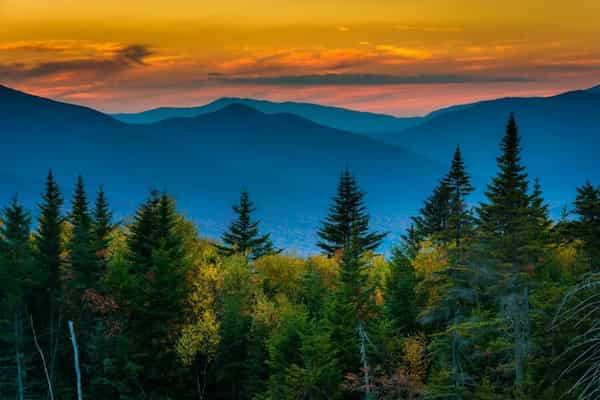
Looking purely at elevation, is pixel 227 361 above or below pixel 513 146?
below

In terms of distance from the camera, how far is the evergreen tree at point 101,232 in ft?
161

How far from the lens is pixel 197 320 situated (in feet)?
160

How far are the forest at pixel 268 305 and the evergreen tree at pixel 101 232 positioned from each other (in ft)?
0.62

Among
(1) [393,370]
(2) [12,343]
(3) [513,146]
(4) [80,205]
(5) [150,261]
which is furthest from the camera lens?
(4) [80,205]

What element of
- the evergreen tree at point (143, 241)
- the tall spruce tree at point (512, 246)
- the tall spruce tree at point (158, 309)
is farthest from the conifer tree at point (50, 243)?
the tall spruce tree at point (512, 246)

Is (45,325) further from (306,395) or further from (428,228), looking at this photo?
(428,228)

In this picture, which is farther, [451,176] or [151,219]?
[151,219]

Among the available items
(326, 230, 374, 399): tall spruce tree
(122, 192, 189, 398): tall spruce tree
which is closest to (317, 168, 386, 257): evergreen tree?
(122, 192, 189, 398): tall spruce tree

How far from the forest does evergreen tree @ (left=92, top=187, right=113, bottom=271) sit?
0.62 feet

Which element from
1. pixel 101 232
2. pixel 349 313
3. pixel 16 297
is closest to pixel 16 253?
pixel 101 232

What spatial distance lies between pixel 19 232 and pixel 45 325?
352 inches

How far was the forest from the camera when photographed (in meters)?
30.3

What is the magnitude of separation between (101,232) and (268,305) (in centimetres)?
1801

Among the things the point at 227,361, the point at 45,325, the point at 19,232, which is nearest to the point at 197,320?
the point at 227,361
